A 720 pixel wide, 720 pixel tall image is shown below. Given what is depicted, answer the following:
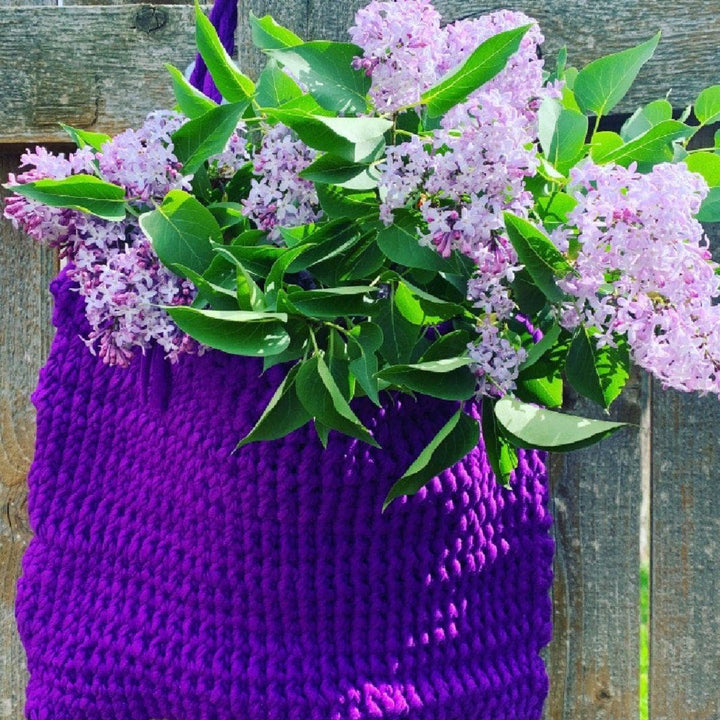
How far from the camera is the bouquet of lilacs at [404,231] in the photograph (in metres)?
0.65

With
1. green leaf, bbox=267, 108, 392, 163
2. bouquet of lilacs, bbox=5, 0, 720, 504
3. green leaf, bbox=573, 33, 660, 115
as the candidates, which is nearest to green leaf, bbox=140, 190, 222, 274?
bouquet of lilacs, bbox=5, 0, 720, 504

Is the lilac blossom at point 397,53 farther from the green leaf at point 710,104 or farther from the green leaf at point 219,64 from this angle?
the green leaf at point 710,104

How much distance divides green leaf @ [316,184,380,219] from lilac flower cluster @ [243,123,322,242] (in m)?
0.03

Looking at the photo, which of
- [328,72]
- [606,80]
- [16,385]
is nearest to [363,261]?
[328,72]

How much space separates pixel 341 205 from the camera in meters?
0.70

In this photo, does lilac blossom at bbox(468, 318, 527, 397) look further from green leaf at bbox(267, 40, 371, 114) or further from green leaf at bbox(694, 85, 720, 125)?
green leaf at bbox(694, 85, 720, 125)

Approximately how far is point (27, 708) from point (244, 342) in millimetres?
Result: 472

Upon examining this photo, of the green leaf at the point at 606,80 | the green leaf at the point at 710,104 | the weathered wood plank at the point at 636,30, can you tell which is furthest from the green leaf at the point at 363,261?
the weathered wood plank at the point at 636,30

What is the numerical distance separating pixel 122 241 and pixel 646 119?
455mm

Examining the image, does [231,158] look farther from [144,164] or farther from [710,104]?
[710,104]

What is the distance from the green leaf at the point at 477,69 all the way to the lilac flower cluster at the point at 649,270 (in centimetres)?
9

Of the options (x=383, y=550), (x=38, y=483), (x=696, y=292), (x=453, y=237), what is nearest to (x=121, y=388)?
(x=38, y=483)

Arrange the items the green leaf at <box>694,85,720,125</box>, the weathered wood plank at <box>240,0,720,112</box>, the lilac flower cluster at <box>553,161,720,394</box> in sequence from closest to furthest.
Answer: the lilac flower cluster at <box>553,161,720,394</box> < the green leaf at <box>694,85,720,125</box> < the weathered wood plank at <box>240,0,720,112</box>

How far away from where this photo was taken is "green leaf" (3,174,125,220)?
0.71 meters
